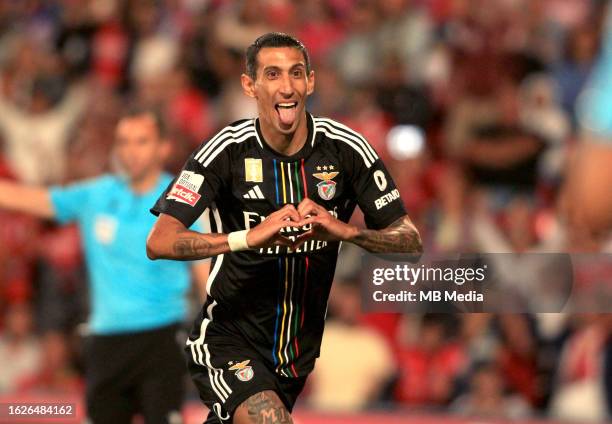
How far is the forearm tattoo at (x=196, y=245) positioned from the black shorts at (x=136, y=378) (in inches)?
74.6

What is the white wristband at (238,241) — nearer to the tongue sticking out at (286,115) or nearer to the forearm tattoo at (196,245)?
the forearm tattoo at (196,245)

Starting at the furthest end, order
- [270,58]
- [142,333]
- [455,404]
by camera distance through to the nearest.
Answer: [455,404], [142,333], [270,58]

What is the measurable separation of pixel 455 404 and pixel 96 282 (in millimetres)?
3427

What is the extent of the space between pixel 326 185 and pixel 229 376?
846mm

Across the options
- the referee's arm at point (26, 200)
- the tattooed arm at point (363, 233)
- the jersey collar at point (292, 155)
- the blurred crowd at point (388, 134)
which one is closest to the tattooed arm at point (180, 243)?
the tattooed arm at point (363, 233)

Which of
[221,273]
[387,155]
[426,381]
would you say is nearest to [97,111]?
[387,155]

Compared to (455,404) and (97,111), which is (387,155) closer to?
(455,404)

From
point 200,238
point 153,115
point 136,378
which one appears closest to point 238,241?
point 200,238

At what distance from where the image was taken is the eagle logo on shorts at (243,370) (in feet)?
14.3

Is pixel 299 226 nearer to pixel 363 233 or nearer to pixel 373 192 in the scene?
pixel 363 233

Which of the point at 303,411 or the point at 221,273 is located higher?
the point at 221,273

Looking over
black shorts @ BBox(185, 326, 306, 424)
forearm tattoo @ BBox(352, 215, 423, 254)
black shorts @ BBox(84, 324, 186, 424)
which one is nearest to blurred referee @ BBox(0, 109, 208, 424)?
black shorts @ BBox(84, 324, 186, 424)

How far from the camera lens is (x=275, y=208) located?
443 centimetres

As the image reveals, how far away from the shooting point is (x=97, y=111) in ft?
36.4
